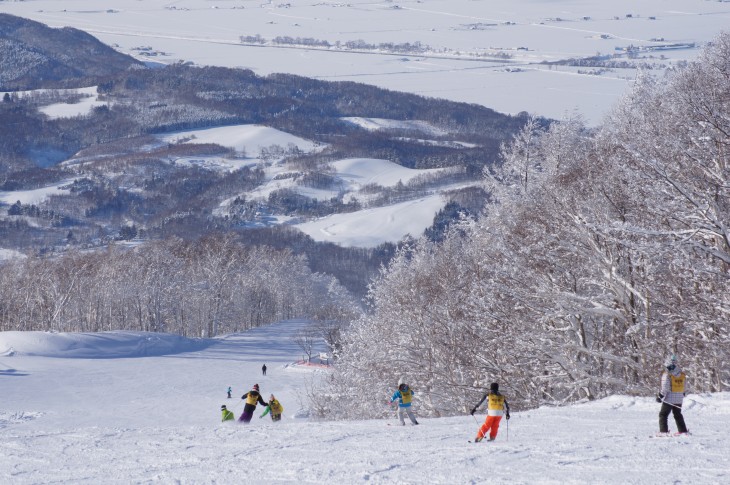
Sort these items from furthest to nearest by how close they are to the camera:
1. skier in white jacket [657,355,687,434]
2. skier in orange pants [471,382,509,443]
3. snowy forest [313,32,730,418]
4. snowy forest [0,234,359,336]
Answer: snowy forest [0,234,359,336] < snowy forest [313,32,730,418] < skier in orange pants [471,382,509,443] < skier in white jacket [657,355,687,434]

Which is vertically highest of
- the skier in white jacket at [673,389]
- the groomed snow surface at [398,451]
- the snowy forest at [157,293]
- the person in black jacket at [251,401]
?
the skier in white jacket at [673,389]

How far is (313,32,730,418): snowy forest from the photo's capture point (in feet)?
63.8

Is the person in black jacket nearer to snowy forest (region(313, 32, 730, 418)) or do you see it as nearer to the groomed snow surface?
the groomed snow surface

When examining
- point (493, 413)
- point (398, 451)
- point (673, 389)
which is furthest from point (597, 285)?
point (398, 451)

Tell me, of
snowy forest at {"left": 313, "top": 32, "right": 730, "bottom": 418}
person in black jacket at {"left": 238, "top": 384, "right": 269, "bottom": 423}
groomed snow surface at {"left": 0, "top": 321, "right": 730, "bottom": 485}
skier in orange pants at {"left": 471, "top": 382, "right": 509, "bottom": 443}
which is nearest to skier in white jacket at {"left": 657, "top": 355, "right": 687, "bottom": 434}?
groomed snow surface at {"left": 0, "top": 321, "right": 730, "bottom": 485}

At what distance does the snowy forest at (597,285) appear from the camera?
19.5 m

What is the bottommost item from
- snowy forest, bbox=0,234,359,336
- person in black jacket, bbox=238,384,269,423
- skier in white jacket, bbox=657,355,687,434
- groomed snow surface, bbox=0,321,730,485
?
snowy forest, bbox=0,234,359,336

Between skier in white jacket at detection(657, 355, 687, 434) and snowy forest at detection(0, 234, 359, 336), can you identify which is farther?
snowy forest at detection(0, 234, 359, 336)

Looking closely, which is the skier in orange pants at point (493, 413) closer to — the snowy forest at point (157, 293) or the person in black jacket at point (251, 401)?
the person in black jacket at point (251, 401)

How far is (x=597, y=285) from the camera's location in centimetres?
2478

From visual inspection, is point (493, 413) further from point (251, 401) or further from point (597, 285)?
point (597, 285)

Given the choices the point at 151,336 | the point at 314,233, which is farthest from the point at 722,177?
the point at 314,233

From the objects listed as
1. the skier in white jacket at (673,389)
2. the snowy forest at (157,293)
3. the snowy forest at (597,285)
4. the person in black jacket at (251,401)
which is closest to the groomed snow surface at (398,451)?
the skier in white jacket at (673,389)

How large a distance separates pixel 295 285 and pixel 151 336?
3549 cm
